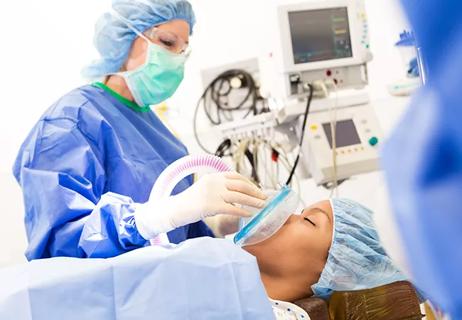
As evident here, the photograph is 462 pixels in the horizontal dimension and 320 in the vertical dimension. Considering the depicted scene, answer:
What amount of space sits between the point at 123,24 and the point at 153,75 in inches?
8.0

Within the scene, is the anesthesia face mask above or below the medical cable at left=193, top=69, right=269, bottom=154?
below

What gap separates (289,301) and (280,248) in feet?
0.52

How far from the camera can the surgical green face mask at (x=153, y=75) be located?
5.61 ft

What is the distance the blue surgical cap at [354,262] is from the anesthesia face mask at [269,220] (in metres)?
0.17

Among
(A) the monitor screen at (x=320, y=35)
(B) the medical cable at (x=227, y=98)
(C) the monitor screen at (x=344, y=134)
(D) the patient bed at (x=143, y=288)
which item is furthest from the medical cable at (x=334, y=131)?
(D) the patient bed at (x=143, y=288)

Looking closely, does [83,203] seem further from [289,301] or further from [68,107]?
[289,301]

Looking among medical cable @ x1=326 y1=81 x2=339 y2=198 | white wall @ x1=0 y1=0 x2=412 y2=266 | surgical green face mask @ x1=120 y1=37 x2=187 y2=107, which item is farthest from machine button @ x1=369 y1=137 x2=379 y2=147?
surgical green face mask @ x1=120 y1=37 x2=187 y2=107

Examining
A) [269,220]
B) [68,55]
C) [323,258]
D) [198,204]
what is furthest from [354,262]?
[68,55]

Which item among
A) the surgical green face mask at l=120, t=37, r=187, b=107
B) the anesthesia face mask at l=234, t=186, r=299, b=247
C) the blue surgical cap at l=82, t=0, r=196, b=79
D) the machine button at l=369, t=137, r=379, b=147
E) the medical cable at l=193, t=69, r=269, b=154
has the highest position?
the blue surgical cap at l=82, t=0, r=196, b=79

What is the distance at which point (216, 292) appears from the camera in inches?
34.2

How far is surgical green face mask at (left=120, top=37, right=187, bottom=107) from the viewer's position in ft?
5.61

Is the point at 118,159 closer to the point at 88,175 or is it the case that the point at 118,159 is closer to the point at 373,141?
the point at 88,175

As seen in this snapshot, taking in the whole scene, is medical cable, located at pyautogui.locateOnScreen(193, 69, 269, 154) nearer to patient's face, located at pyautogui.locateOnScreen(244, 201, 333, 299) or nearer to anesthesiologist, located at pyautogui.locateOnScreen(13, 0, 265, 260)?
anesthesiologist, located at pyautogui.locateOnScreen(13, 0, 265, 260)

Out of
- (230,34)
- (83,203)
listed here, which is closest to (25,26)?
(230,34)
